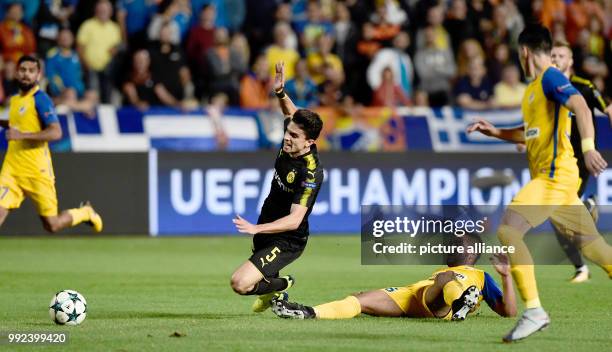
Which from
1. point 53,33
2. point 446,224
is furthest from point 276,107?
point 446,224

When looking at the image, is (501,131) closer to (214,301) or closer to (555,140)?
(555,140)

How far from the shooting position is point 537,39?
8398 mm

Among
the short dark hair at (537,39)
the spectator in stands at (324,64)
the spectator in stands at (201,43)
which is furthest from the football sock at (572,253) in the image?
the spectator in stands at (201,43)

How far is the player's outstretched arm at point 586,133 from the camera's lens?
7.91m

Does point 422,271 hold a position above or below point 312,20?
below

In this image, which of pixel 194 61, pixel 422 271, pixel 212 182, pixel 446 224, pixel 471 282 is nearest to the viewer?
pixel 471 282

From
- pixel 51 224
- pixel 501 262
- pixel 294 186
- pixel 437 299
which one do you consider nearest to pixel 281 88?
pixel 294 186

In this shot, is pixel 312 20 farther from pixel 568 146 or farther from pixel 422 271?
pixel 568 146

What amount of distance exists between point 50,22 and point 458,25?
6.91m

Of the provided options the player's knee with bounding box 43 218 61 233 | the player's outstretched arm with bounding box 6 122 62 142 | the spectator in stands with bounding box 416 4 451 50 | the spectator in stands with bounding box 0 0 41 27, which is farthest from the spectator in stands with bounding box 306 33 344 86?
the player's outstretched arm with bounding box 6 122 62 142

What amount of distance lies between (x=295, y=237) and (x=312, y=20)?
1072 centimetres

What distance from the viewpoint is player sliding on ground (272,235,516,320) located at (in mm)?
9242

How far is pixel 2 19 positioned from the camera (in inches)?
736

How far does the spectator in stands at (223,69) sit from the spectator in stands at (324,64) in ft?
4.00
